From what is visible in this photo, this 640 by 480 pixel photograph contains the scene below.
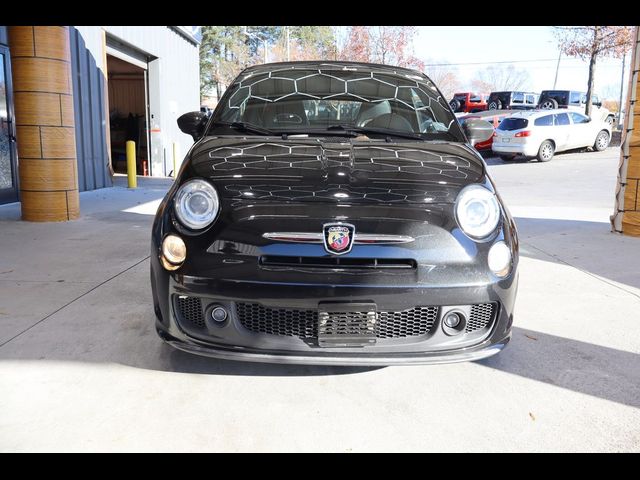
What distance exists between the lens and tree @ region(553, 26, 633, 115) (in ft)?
Answer: 68.0

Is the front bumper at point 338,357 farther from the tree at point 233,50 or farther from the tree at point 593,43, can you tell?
the tree at point 233,50

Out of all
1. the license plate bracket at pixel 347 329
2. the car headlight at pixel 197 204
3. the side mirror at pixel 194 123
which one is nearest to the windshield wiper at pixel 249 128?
the side mirror at pixel 194 123

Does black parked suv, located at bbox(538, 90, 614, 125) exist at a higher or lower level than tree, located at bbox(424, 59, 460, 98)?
lower

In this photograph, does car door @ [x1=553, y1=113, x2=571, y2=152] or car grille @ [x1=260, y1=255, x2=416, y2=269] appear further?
car door @ [x1=553, y1=113, x2=571, y2=152]

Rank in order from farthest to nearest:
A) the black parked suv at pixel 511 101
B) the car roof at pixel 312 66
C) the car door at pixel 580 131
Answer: the black parked suv at pixel 511 101
the car door at pixel 580 131
the car roof at pixel 312 66

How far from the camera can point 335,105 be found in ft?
11.6

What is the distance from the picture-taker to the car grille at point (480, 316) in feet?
7.76

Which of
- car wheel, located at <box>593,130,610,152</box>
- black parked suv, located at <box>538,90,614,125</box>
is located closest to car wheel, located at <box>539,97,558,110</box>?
black parked suv, located at <box>538,90,614,125</box>

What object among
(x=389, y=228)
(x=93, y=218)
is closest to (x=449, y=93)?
(x=93, y=218)

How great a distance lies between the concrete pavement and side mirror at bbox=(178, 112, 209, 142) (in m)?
1.16

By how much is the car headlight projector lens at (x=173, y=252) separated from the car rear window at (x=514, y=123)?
15.4m

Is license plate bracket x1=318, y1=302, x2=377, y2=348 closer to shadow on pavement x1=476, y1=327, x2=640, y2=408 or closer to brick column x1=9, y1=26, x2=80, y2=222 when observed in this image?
shadow on pavement x1=476, y1=327, x2=640, y2=408

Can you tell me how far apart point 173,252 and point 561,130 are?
54.5ft
